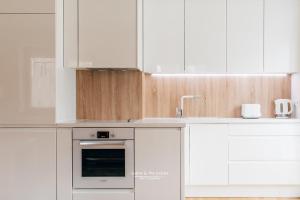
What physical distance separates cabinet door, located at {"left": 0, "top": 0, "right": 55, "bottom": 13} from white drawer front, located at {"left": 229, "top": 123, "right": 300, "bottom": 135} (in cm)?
232

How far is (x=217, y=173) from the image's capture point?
3797mm

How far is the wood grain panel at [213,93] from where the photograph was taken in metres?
4.36

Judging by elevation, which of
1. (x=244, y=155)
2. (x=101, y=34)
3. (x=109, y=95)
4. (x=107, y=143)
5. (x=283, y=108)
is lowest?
(x=244, y=155)

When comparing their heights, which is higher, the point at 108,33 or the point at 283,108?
the point at 108,33

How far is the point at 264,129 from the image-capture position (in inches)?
149

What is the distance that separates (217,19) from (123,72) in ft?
4.36

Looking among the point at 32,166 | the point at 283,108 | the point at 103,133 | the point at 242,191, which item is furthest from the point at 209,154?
the point at 32,166

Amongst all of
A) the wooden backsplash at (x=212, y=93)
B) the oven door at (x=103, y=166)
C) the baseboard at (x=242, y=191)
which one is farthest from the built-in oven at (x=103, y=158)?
the wooden backsplash at (x=212, y=93)

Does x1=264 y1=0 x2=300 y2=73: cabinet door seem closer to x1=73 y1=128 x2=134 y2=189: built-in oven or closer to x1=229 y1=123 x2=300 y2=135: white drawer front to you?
x1=229 y1=123 x2=300 y2=135: white drawer front

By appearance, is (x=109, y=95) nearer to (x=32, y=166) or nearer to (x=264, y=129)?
(x=32, y=166)

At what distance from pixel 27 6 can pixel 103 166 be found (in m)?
1.55

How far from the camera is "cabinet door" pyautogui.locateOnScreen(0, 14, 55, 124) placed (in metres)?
2.87

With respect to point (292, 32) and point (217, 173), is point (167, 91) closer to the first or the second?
point (217, 173)

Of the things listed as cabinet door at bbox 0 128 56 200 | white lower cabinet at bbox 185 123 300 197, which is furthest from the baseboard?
cabinet door at bbox 0 128 56 200
